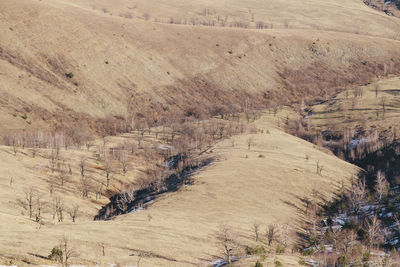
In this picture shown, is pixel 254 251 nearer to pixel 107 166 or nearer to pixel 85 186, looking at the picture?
pixel 85 186

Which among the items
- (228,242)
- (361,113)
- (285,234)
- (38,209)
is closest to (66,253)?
(228,242)

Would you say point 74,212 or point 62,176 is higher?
point 62,176

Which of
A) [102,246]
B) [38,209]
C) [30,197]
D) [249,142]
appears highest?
[249,142]

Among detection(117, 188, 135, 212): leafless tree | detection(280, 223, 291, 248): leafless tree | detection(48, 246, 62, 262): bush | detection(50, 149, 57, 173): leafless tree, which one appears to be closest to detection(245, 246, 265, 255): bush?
detection(280, 223, 291, 248): leafless tree

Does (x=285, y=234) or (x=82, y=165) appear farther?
(x=82, y=165)

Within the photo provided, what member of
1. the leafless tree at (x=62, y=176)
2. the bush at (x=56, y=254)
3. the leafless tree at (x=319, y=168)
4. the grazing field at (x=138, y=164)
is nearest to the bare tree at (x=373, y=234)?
the grazing field at (x=138, y=164)

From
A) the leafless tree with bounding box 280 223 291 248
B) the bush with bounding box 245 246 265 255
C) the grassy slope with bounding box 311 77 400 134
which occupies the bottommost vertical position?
the leafless tree with bounding box 280 223 291 248

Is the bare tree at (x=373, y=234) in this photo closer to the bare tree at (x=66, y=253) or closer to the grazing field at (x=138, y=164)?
the grazing field at (x=138, y=164)

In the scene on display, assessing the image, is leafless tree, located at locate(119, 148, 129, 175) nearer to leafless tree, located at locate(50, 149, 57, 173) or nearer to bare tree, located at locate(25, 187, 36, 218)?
leafless tree, located at locate(50, 149, 57, 173)
